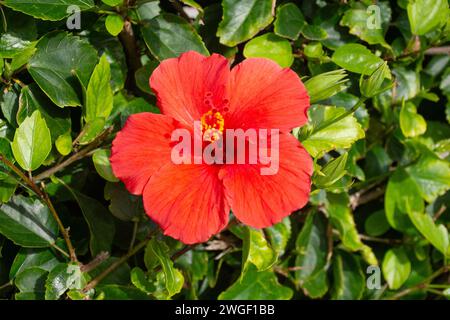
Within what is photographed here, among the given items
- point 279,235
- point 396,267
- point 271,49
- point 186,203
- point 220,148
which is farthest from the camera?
point 396,267

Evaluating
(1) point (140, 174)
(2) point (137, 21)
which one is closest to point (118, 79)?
(2) point (137, 21)

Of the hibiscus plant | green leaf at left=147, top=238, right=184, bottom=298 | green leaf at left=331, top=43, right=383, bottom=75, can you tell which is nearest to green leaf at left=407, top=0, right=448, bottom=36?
the hibiscus plant

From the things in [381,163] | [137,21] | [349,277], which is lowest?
[349,277]

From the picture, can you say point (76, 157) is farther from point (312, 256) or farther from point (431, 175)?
point (431, 175)

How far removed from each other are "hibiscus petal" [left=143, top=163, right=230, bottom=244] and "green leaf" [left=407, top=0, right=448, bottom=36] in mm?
649

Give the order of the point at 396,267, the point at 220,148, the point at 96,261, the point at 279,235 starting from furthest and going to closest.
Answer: the point at 396,267 → the point at 279,235 → the point at 96,261 → the point at 220,148

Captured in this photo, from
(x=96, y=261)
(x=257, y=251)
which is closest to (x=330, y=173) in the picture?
(x=257, y=251)

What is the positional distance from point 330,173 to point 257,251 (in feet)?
0.84

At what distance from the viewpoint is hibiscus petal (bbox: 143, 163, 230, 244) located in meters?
0.96

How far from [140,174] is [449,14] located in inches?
32.2

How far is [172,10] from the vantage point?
4.53ft

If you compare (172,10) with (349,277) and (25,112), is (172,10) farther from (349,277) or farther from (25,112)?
(349,277)

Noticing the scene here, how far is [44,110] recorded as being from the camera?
3.85ft

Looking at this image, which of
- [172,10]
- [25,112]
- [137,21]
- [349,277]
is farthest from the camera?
[349,277]
